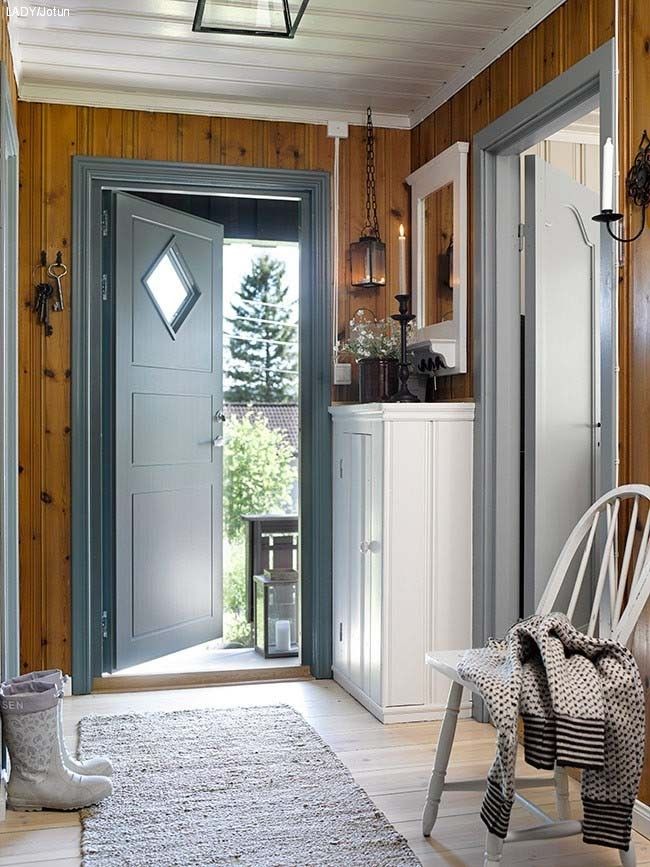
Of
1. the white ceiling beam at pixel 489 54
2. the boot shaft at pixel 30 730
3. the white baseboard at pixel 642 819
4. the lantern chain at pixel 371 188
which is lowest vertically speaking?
the white baseboard at pixel 642 819

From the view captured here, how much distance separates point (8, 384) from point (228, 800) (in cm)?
160

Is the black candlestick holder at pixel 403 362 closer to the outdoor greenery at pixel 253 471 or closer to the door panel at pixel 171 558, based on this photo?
the door panel at pixel 171 558

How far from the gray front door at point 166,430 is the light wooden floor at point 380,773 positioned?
56 centimetres

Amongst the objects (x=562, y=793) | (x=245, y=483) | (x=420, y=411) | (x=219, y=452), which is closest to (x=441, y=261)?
(x=420, y=411)

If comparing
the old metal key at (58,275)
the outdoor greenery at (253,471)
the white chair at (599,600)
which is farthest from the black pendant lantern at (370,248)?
the outdoor greenery at (253,471)

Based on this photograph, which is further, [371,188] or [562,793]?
[371,188]

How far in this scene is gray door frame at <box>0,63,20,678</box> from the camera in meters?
2.99

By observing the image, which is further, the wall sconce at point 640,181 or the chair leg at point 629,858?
the wall sconce at point 640,181

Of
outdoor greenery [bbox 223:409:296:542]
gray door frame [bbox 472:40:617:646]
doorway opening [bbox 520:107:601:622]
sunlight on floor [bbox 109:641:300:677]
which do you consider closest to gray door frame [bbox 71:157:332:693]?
sunlight on floor [bbox 109:641:300:677]

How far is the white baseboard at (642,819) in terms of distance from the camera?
2.47 meters

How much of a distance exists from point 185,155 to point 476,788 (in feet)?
9.17

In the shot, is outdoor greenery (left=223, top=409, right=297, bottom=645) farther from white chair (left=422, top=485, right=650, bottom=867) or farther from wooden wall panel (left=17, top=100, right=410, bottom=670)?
white chair (left=422, top=485, right=650, bottom=867)

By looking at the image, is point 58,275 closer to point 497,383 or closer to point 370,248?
point 370,248

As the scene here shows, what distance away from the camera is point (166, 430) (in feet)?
14.8
